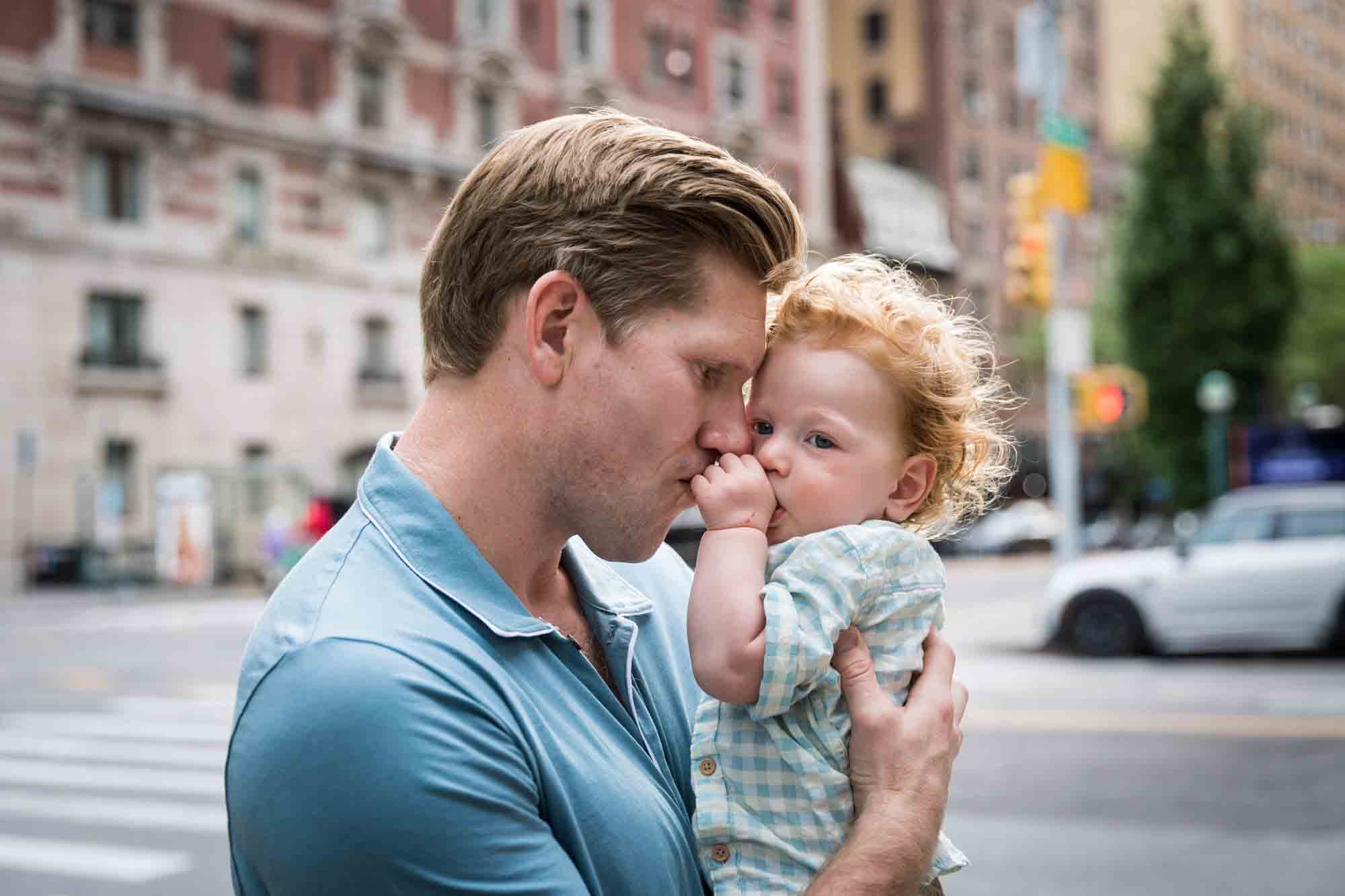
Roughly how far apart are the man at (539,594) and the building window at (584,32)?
1726 inches

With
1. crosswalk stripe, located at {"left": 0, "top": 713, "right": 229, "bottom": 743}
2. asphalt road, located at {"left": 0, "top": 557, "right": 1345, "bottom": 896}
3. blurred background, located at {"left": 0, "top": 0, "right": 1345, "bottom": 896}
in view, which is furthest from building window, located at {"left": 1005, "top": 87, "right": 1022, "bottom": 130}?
crosswalk stripe, located at {"left": 0, "top": 713, "right": 229, "bottom": 743}

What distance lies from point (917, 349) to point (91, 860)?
21.1 ft

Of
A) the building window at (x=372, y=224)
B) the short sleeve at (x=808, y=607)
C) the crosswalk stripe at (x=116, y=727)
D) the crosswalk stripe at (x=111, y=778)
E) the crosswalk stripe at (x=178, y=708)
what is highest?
the building window at (x=372, y=224)

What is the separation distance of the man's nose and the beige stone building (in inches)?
3019

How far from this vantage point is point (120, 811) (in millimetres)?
8555

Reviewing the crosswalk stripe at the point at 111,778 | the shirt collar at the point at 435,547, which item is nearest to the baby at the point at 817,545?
the shirt collar at the point at 435,547

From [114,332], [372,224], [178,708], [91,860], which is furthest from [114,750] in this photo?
[372,224]

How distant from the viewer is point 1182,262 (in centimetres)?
3362

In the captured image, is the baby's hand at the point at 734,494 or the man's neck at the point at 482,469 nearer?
the man's neck at the point at 482,469

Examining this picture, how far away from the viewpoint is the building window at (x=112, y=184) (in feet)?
112

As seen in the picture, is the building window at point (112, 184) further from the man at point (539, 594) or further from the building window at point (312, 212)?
the man at point (539, 594)

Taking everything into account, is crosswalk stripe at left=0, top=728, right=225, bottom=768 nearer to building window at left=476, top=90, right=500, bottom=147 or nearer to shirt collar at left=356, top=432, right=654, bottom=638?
shirt collar at left=356, top=432, right=654, bottom=638

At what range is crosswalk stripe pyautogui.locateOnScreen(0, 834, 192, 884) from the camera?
7133mm

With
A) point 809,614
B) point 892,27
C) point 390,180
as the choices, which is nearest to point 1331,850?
point 809,614
